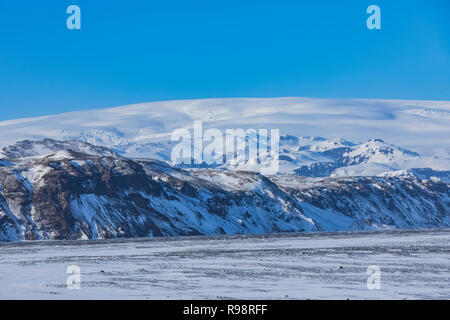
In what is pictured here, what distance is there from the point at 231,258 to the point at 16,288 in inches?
1609

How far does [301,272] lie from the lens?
3056 inches

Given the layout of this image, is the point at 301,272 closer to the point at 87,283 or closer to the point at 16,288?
the point at 87,283

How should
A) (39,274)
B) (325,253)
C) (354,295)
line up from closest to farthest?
(354,295)
(39,274)
(325,253)

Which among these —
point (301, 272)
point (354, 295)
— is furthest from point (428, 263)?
point (354, 295)

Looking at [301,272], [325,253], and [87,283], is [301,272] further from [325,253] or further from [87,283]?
[325,253]
